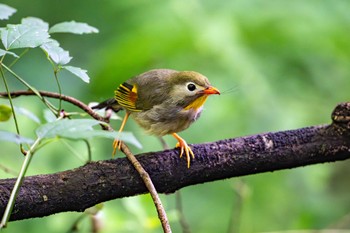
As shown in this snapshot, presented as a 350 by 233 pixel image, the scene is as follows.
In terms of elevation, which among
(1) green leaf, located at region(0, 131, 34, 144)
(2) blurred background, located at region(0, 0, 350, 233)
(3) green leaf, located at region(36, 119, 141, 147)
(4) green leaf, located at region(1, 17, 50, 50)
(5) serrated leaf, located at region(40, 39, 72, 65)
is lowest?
(2) blurred background, located at region(0, 0, 350, 233)

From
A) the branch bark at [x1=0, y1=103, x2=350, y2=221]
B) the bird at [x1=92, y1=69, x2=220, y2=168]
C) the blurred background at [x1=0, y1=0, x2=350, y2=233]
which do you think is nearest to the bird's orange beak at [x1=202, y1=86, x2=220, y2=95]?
the bird at [x1=92, y1=69, x2=220, y2=168]

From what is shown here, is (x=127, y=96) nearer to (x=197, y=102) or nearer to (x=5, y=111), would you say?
(x=197, y=102)

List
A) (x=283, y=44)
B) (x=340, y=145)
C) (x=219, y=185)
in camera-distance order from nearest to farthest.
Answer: (x=340, y=145), (x=283, y=44), (x=219, y=185)

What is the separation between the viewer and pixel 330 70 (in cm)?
518

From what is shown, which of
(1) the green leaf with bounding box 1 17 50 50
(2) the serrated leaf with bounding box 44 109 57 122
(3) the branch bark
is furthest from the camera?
(2) the serrated leaf with bounding box 44 109 57 122

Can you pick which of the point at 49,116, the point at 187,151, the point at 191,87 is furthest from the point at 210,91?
the point at 49,116

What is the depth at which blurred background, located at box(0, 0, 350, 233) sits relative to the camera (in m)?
4.12

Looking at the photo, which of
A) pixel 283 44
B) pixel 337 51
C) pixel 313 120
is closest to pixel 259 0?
pixel 283 44

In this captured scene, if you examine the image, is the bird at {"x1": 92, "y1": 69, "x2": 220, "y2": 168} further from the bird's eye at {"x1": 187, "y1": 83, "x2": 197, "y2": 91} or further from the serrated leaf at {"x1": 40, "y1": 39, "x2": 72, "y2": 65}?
the serrated leaf at {"x1": 40, "y1": 39, "x2": 72, "y2": 65}

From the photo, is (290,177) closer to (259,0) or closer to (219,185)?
(219,185)

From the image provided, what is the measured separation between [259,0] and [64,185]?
3022 millimetres

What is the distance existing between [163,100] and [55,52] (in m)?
1.12

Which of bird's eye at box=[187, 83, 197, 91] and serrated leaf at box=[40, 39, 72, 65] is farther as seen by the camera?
bird's eye at box=[187, 83, 197, 91]

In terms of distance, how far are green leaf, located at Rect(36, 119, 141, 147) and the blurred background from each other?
2.21 m
